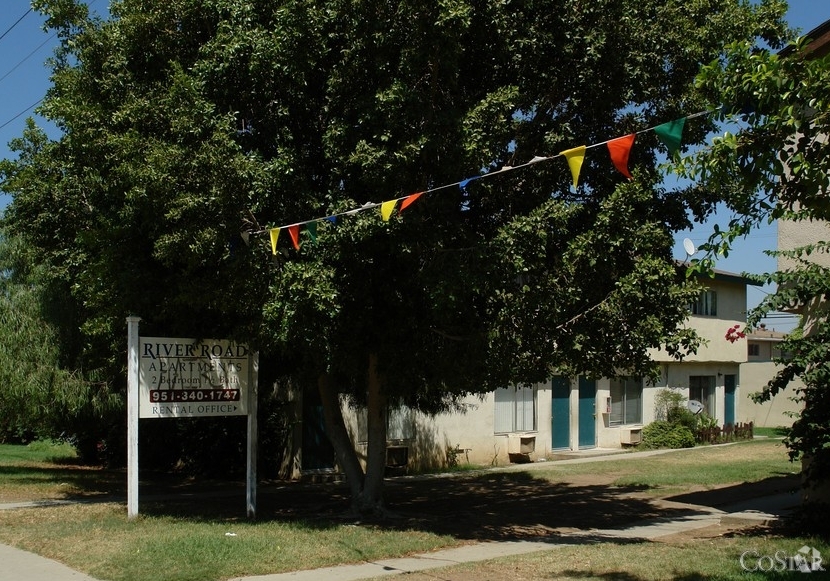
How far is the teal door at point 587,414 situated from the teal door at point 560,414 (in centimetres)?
61

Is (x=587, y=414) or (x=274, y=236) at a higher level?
(x=274, y=236)

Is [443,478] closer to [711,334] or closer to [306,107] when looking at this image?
[306,107]

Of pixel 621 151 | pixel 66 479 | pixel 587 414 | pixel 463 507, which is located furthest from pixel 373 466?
pixel 587 414

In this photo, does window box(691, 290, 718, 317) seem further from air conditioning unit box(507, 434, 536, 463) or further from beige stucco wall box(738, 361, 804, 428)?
air conditioning unit box(507, 434, 536, 463)

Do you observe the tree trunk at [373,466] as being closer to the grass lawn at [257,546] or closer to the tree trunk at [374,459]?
the tree trunk at [374,459]

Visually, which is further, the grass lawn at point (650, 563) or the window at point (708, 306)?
the window at point (708, 306)

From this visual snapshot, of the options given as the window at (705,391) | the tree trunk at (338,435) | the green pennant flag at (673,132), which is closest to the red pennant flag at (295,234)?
the tree trunk at (338,435)

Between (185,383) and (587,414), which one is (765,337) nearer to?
(587,414)

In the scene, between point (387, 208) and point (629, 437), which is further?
point (629, 437)

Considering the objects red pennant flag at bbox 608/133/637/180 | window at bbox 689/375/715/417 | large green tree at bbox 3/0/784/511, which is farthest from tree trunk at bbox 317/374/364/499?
window at bbox 689/375/715/417

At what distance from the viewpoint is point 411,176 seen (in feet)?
36.6

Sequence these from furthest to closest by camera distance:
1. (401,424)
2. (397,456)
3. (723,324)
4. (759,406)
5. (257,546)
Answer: (759,406)
(723,324)
(401,424)
(397,456)
(257,546)

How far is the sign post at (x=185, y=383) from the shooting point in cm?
1255

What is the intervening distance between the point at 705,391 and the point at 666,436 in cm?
519
